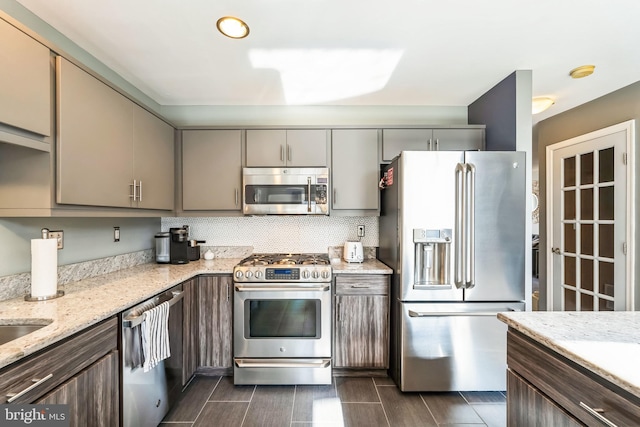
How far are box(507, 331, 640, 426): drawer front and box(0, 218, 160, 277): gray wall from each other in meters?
2.56

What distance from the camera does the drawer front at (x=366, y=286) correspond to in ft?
7.57

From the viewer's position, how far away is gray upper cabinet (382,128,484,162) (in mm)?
2646

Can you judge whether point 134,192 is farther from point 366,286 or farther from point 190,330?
point 366,286

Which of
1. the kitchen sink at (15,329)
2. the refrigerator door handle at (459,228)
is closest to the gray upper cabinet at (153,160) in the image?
the kitchen sink at (15,329)

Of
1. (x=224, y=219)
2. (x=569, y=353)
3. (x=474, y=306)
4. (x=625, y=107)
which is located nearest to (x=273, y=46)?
(x=224, y=219)

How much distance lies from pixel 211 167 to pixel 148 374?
173 centimetres

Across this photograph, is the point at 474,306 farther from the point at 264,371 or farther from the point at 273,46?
the point at 273,46

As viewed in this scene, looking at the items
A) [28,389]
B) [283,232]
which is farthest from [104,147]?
[283,232]

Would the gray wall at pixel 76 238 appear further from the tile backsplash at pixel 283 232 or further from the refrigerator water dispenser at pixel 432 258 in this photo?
the refrigerator water dispenser at pixel 432 258

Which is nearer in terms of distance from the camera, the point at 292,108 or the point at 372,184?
the point at 372,184

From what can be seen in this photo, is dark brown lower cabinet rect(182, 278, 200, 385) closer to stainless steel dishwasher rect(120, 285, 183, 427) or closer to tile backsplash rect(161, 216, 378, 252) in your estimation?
stainless steel dishwasher rect(120, 285, 183, 427)

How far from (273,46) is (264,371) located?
241 centimetres

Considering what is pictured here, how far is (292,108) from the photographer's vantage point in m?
2.88

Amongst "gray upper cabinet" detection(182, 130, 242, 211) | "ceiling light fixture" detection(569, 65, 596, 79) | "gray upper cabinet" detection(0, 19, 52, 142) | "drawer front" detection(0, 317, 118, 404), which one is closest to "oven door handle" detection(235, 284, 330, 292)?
"gray upper cabinet" detection(182, 130, 242, 211)
